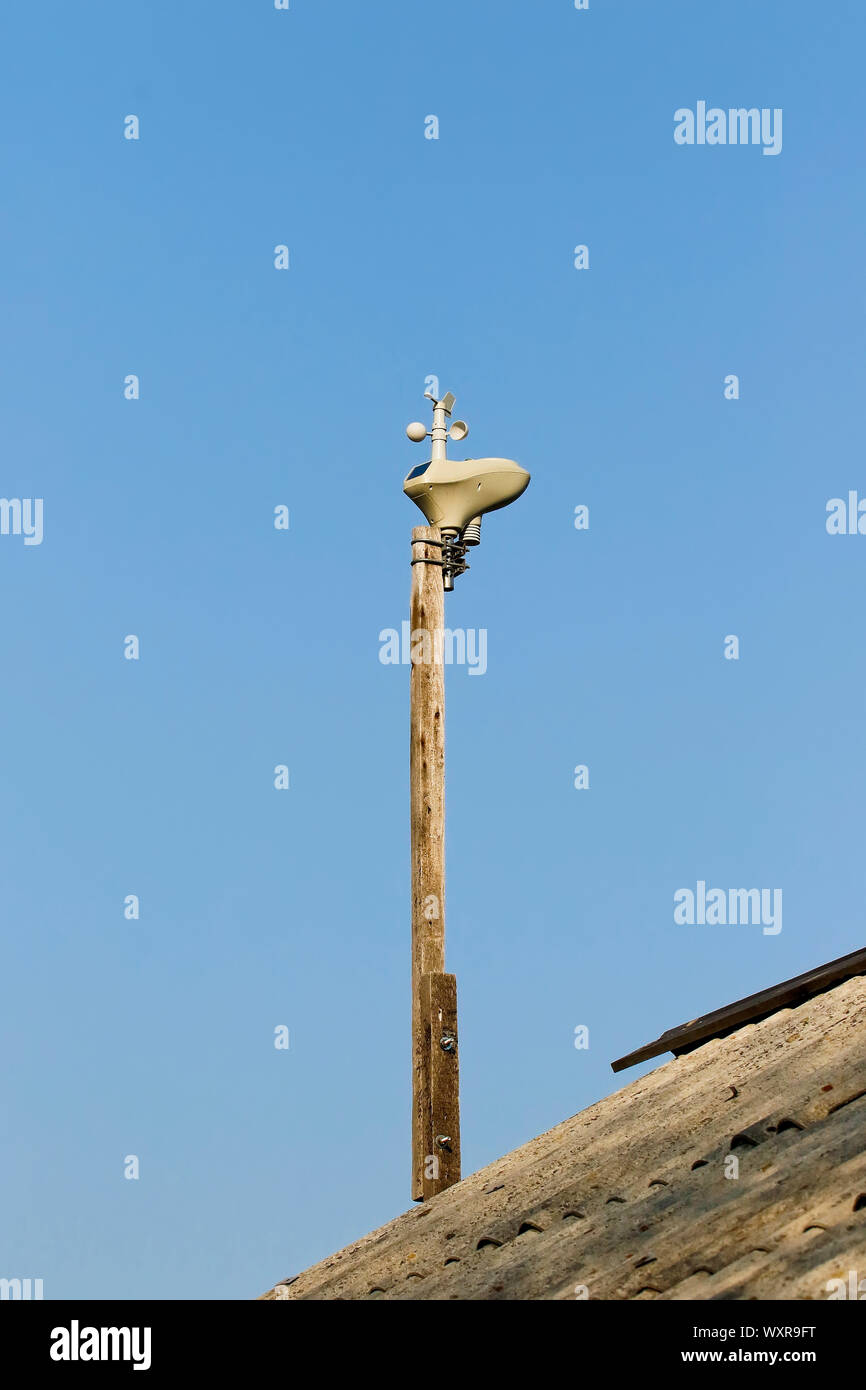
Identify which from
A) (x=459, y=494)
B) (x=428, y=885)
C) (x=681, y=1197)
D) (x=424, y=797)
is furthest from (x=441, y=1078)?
(x=459, y=494)

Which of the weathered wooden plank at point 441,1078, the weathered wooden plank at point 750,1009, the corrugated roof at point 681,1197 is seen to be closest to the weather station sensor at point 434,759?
the weathered wooden plank at point 441,1078

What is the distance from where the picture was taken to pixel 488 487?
1067cm

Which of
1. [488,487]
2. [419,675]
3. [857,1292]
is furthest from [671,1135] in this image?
[488,487]

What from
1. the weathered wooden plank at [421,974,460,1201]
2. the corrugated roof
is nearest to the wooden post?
the weathered wooden plank at [421,974,460,1201]

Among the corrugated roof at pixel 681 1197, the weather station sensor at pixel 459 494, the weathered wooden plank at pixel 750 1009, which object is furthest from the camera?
the weather station sensor at pixel 459 494

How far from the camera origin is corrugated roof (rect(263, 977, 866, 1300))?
5.73m

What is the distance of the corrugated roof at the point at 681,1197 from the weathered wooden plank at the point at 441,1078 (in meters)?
0.23

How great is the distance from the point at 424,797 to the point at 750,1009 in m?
2.36

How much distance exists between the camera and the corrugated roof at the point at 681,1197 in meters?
5.73

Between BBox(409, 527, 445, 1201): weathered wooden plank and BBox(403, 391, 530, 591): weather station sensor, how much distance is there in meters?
0.12

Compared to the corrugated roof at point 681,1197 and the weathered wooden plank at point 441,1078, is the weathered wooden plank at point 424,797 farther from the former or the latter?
the corrugated roof at point 681,1197

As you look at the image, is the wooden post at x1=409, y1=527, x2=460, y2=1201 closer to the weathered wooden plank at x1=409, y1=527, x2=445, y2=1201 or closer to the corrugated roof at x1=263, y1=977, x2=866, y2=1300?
the weathered wooden plank at x1=409, y1=527, x2=445, y2=1201

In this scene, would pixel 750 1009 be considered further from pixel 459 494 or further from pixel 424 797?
pixel 459 494
